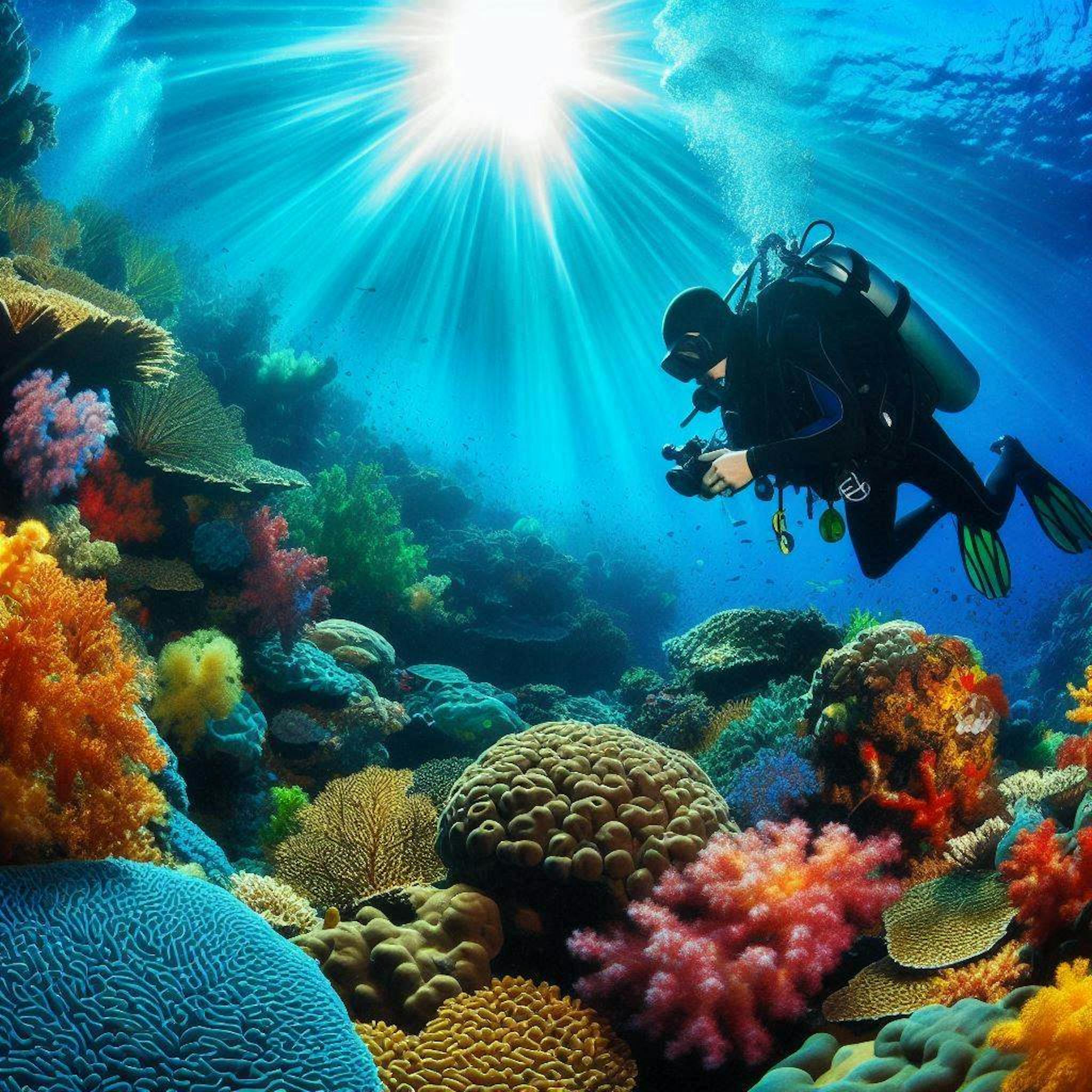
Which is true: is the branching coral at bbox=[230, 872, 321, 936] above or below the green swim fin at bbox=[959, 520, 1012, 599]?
below

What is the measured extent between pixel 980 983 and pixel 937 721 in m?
2.21

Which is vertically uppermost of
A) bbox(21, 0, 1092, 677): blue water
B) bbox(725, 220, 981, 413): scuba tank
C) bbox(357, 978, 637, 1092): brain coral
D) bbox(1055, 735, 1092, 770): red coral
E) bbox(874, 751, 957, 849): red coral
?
bbox(21, 0, 1092, 677): blue water

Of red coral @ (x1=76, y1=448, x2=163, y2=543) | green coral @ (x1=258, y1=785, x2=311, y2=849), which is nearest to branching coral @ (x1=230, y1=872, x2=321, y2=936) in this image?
green coral @ (x1=258, y1=785, x2=311, y2=849)

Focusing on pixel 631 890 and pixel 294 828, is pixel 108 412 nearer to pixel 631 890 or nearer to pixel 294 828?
pixel 294 828

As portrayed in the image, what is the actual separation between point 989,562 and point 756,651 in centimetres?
348

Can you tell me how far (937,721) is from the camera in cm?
454

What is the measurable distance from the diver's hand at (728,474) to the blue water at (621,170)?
698 centimetres

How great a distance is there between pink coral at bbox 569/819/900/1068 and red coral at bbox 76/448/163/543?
4916 mm

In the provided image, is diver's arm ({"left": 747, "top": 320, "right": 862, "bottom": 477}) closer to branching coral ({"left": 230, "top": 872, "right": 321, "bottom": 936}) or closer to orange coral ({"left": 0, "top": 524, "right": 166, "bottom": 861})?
orange coral ({"left": 0, "top": 524, "right": 166, "bottom": 861})

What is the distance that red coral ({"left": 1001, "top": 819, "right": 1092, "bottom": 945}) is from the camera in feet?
8.12

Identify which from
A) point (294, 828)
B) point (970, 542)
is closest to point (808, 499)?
point (970, 542)

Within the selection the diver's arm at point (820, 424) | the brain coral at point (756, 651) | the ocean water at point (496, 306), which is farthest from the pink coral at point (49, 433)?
the brain coral at point (756, 651)

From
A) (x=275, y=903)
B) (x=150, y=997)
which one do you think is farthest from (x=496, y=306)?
(x=150, y=997)

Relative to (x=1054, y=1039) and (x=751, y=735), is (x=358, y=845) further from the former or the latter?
(x=1054, y=1039)
